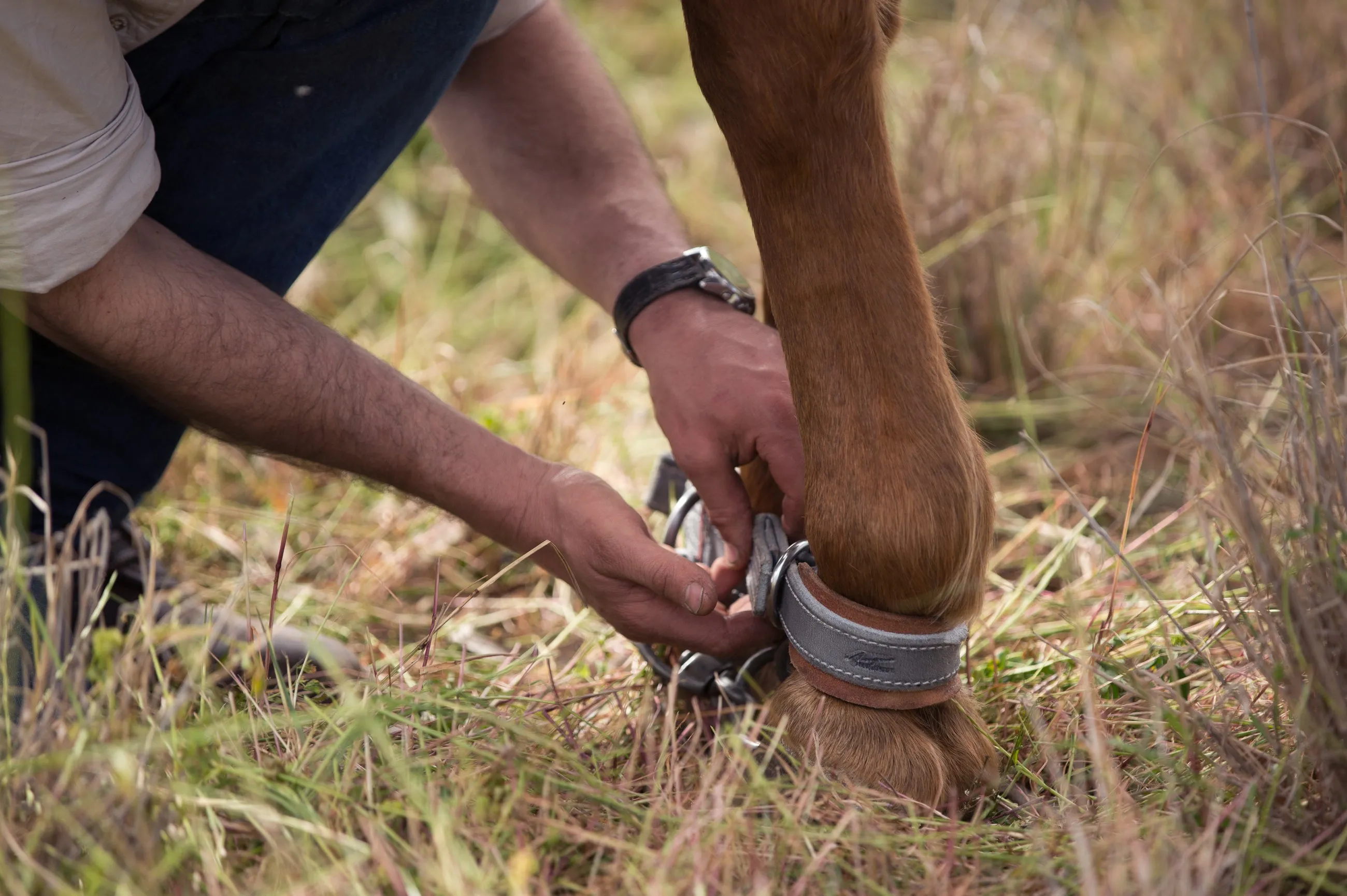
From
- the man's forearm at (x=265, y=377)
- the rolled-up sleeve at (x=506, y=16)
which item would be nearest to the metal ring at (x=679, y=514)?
the man's forearm at (x=265, y=377)

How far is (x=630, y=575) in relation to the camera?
116 cm

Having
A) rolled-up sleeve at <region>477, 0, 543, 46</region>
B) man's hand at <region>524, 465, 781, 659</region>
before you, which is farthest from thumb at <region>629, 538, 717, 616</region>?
rolled-up sleeve at <region>477, 0, 543, 46</region>

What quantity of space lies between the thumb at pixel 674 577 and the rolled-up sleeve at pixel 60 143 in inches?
23.4

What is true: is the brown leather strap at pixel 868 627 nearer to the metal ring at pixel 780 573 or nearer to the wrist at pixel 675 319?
the metal ring at pixel 780 573

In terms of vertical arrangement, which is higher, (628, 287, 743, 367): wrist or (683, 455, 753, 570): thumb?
(628, 287, 743, 367): wrist

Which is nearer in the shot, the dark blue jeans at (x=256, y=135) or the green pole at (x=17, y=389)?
the green pole at (x=17, y=389)

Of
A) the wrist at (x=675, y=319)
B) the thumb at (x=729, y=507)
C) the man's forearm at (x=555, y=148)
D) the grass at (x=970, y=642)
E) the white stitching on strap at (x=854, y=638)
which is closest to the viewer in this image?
the grass at (x=970, y=642)

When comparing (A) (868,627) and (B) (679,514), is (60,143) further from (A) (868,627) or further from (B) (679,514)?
(A) (868,627)

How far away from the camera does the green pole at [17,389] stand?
113 centimetres

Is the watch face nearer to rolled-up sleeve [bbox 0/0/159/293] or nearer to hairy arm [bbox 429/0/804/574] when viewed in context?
hairy arm [bbox 429/0/804/574]

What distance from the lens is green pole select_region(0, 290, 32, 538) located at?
113 cm

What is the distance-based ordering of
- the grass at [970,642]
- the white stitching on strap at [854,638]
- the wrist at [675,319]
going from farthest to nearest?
the wrist at [675,319] → the white stitching on strap at [854,638] → the grass at [970,642]

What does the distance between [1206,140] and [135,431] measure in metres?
2.46

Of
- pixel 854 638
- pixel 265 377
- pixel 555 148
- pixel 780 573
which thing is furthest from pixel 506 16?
pixel 854 638
